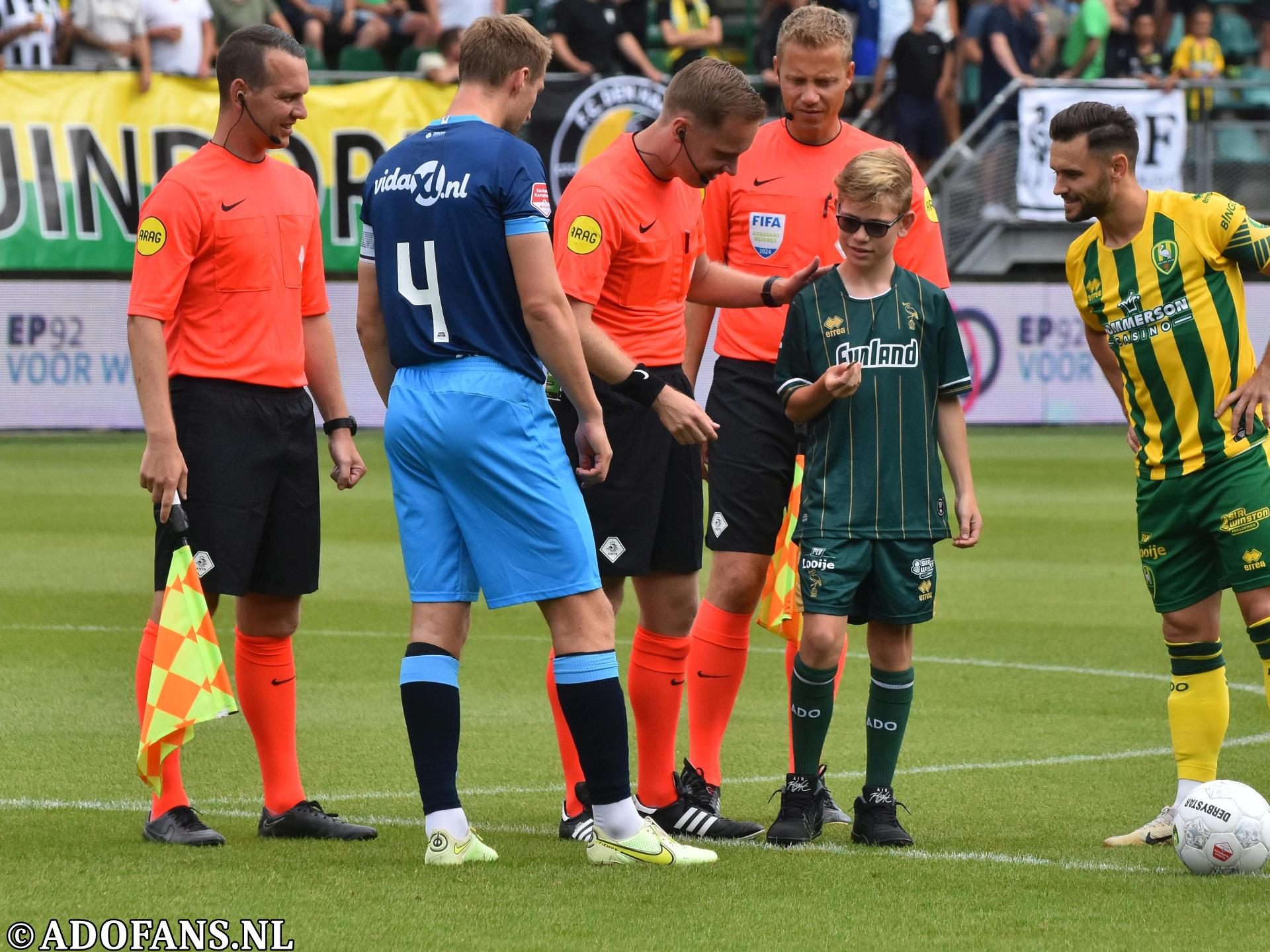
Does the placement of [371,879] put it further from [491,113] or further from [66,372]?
[66,372]

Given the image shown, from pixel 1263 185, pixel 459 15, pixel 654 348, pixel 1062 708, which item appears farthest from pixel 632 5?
pixel 654 348

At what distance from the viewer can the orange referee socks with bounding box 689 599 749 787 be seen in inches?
221

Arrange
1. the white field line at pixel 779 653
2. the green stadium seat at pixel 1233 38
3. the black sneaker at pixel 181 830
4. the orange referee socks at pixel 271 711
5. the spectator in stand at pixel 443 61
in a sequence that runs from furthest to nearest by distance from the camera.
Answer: the green stadium seat at pixel 1233 38, the spectator in stand at pixel 443 61, the white field line at pixel 779 653, the orange referee socks at pixel 271 711, the black sneaker at pixel 181 830

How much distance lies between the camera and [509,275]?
4.58 m

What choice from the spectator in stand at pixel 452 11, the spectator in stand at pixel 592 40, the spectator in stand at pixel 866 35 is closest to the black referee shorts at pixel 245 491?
the spectator in stand at pixel 592 40

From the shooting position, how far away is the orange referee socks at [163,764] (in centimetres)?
494

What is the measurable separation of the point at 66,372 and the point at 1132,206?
14.1 metres

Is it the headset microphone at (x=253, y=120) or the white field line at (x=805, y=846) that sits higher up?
the headset microphone at (x=253, y=120)

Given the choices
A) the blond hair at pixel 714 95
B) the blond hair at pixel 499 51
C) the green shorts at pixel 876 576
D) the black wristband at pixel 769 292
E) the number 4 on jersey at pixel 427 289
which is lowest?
the green shorts at pixel 876 576

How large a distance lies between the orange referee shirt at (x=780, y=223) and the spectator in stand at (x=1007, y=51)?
14953 millimetres

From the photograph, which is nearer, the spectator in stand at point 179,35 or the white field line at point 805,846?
the white field line at point 805,846

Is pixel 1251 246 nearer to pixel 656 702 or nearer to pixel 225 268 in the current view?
pixel 656 702

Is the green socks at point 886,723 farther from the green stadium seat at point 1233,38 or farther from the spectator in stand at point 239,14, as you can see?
the green stadium seat at point 1233,38

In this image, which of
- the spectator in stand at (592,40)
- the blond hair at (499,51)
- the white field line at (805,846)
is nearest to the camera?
the blond hair at (499,51)
